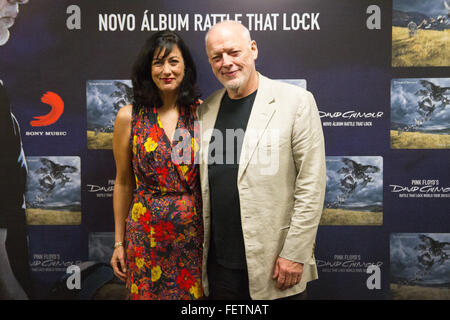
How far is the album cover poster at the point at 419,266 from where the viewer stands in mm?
2428

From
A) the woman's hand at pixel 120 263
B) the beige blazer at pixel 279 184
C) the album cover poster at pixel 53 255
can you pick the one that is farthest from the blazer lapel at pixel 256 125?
the album cover poster at pixel 53 255

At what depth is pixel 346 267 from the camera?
2443 mm

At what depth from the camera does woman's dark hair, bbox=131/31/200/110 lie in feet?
6.21

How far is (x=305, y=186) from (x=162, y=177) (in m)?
0.71

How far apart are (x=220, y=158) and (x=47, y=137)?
1.39 meters

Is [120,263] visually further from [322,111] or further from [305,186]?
[322,111]

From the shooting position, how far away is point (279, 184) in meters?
1.67

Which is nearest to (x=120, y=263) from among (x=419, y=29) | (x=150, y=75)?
(x=150, y=75)

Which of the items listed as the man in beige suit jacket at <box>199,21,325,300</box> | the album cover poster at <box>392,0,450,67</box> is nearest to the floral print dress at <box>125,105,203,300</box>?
the man in beige suit jacket at <box>199,21,325,300</box>

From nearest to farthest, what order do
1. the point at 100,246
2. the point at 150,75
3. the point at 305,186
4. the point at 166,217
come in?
the point at 305,186 → the point at 166,217 → the point at 150,75 → the point at 100,246

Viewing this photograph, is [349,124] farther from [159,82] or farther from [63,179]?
[63,179]

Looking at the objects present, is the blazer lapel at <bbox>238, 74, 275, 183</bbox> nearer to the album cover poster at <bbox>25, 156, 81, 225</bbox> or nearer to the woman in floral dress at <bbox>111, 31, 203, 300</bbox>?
the woman in floral dress at <bbox>111, 31, 203, 300</bbox>

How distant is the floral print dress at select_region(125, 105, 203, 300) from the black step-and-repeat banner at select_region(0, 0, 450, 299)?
0.68m

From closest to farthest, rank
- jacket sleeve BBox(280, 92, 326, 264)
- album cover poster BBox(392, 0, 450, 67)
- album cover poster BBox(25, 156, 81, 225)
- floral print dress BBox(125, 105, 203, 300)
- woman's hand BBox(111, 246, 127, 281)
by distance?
jacket sleeve BBox(280, 92, 326, 264)
floral print dress BBox(125, 105, 203, 300)
woman's hand BBox(111, 246, 127, 281)
album cover poster BBox(392, 0, 450, 67)
album cover poster BBox(25, 156, 81, 225)
